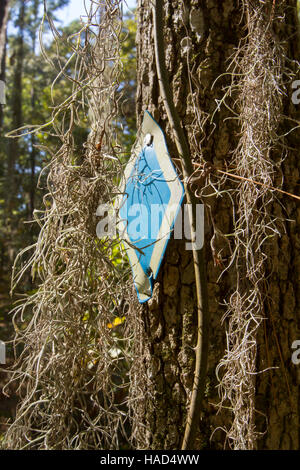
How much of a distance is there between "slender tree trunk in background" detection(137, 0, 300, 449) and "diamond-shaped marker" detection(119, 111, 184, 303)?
0.03 meters

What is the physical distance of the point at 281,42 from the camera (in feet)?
3.33

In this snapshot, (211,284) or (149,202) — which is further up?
(149,202)

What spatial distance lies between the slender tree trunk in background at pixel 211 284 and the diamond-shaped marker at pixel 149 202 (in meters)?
0.03

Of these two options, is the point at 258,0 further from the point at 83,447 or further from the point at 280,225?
the point at 83,447

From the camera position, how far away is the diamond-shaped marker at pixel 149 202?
39.1 inches

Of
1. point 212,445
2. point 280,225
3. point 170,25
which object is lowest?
point 212,445

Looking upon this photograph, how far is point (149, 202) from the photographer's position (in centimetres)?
105

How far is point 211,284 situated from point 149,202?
0.82 feet

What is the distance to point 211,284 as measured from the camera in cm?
100

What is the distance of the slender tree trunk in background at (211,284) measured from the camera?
3.25 ft

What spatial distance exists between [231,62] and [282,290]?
21.4 inches

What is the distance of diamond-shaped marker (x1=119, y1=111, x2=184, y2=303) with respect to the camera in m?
0.99

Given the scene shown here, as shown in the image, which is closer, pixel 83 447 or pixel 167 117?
pixel 83 447

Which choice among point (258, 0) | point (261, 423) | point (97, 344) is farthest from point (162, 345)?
point (258, 0)
